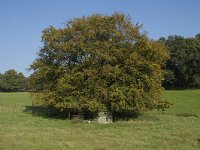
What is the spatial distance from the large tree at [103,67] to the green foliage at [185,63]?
56752 millimetres

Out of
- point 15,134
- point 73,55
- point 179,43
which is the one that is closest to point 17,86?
point 179,43

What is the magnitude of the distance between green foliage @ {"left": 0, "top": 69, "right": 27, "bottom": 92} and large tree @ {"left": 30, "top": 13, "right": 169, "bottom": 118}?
106 meters

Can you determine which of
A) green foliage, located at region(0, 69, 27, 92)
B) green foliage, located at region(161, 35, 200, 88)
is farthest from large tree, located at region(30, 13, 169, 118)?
green foliage, located at region(0, 69, 27, 92)

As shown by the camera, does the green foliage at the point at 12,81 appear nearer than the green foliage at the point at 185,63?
No

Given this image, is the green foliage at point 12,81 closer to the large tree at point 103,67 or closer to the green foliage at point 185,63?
the green foliage at point 185,63

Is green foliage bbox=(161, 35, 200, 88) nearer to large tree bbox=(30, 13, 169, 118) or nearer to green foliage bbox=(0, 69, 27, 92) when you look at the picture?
large tree bbox=(30, 13, 169, 118)

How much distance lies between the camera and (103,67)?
1049 inches

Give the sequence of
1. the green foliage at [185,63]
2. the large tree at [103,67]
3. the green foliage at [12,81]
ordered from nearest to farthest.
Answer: the large tree at [103,67] < the green foliage at [185,63] < the green foliage at [12,81]

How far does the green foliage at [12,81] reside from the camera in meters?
133

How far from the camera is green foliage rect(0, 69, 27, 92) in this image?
437ft

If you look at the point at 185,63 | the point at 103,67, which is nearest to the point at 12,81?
the point at 185,63

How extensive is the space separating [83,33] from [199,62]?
61149 mm

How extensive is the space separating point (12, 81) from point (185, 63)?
6612cm

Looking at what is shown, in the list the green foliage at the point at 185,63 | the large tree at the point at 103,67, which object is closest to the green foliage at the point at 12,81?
the green foliage at the point at 185,63
